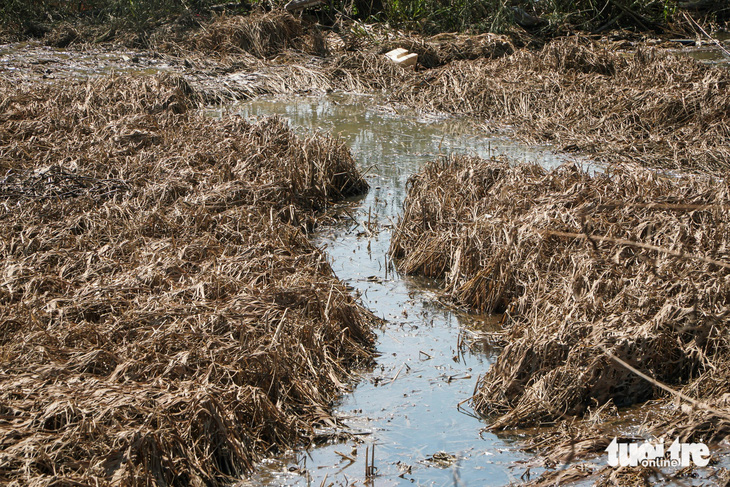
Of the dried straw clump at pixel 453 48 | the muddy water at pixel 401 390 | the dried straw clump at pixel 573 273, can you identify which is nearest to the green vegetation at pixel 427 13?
the dried straw clump at pixel 453 48

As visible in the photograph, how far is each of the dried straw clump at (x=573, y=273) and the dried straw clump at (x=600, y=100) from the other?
169cm

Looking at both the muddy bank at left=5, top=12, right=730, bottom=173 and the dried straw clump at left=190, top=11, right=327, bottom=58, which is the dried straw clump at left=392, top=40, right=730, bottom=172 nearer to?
the muddy bank at left=5, top=12, right=730, bottom=173

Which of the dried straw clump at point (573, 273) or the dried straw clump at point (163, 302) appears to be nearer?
the dried straw clump at point (163, 302)

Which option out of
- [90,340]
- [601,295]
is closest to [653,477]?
[601,295]

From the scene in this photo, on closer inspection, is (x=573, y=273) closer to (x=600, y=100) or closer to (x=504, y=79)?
(x=600, y=100)

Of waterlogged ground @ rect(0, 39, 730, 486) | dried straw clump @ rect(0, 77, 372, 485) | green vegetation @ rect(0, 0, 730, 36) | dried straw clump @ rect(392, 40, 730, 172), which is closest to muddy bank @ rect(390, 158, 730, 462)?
waterlogged ground @ rect(0, 39, 730, 486)

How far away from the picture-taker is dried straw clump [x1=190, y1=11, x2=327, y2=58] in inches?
582

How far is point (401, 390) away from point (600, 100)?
7.10 meters

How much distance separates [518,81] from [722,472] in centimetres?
903

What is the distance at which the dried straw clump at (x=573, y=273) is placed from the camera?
4.68 meters

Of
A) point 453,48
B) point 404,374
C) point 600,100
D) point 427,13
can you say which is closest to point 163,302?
point 404,374

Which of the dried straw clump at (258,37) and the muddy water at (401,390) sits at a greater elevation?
the muddy water at (401,390)

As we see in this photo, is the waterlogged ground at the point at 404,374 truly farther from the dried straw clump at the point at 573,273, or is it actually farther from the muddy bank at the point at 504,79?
the muddy bank at the point at 504,79

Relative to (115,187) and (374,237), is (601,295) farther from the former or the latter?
(115,187)
